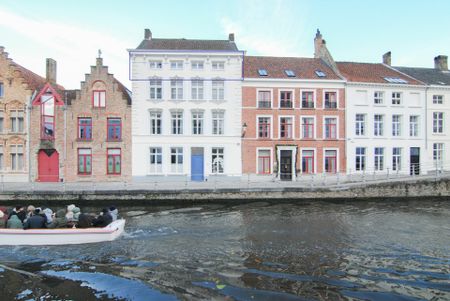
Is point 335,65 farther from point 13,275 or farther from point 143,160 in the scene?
point 13,275

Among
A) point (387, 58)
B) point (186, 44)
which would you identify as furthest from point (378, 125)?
point (186, 44)

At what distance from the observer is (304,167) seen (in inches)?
1106

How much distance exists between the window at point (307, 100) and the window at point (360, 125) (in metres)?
4.30

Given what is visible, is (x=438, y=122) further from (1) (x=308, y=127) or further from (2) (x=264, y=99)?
(2) (x=264, y=99)

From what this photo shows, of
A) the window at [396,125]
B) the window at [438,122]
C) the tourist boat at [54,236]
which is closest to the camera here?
the tourist boat at [54,236]

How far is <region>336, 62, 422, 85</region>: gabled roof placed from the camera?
95.8 feet

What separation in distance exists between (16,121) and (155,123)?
11138 millimetres

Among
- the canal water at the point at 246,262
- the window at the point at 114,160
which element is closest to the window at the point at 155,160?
the window at the point at 114,160

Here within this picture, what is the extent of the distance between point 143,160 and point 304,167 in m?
13.5

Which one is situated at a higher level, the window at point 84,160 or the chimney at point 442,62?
the chimney at point 442,62

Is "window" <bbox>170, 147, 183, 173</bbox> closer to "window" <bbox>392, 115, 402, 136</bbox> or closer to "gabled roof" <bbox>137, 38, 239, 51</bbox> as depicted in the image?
"gabled roof" <bbox>137, 38, 239, 51</bbox>

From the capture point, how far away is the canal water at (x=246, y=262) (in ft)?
24.7

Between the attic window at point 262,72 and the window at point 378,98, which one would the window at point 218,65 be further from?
the window at point 378,98

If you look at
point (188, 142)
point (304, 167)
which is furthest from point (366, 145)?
point (188, 142)
